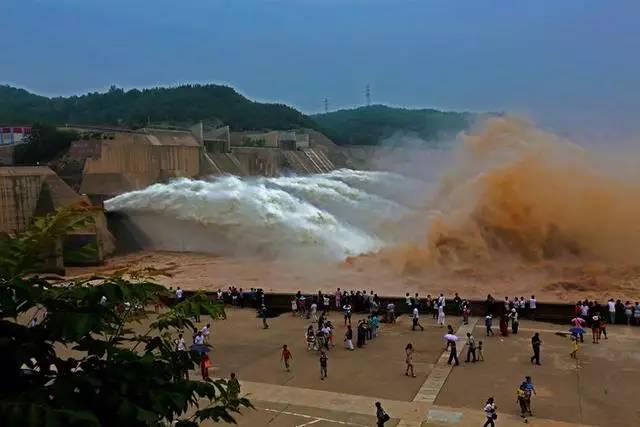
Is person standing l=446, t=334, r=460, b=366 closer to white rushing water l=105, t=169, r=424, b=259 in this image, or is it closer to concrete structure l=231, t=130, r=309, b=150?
white rushing water l=105, t=169, r=424, b=259

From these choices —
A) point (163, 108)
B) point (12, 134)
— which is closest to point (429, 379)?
point (12, 134)

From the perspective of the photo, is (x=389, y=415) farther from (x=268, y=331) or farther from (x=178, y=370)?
(x=178, y=370)

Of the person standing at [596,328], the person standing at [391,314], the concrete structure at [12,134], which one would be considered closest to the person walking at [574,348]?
the person standing at [596,328]

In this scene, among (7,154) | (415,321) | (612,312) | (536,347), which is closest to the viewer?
(536,347)

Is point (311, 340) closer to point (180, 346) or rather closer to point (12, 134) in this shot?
point (180, 346)

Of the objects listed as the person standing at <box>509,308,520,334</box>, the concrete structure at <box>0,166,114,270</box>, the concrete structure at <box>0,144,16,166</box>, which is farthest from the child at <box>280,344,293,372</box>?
the concrete structure at <box>0,144,16,166</box>

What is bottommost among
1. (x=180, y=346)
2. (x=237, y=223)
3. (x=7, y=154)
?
(x=180, y=346)

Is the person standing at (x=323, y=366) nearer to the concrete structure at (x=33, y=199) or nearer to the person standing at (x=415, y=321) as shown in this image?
the person standing at (x=415, y=321)
